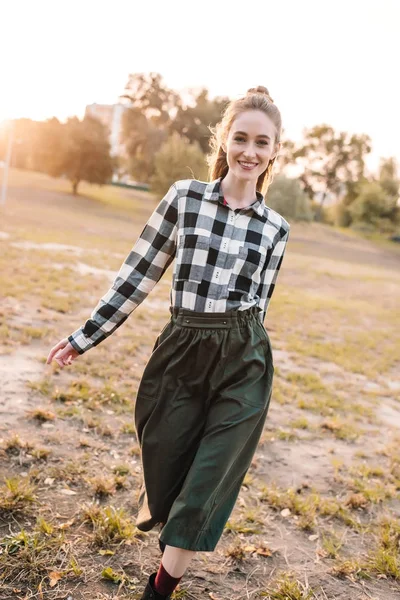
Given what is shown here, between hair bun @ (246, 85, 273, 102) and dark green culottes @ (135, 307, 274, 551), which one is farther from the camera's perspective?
hair bun @ (246, 85, 273, 102)

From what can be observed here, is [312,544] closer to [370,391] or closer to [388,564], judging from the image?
[388,564]

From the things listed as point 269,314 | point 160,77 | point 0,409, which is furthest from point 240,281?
Result: point 160,77

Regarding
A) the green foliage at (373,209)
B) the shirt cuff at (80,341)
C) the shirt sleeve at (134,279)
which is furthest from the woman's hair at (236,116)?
the green foliage at (373,209)

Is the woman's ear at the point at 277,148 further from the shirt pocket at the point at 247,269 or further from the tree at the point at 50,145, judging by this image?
the tree at the point at 50,145

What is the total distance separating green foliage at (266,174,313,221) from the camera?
4366 centimetres

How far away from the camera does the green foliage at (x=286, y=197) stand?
43.7 metres

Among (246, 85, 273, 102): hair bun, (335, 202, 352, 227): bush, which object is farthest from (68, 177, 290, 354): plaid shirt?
(335, 202, 352, 227): bush

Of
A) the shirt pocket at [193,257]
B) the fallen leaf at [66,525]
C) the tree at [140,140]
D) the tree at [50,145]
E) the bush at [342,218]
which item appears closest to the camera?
the shirt pocket at [193,257]

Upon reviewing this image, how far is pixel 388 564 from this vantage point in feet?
10.2

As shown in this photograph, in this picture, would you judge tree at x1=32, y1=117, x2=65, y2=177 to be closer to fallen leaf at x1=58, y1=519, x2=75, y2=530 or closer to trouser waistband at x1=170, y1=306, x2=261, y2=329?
fallen leaf at x1=58, y1=519, x2=75, y2=530

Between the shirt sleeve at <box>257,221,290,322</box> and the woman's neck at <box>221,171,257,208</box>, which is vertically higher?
the woman's neck at <box>221,171,257,208</box>

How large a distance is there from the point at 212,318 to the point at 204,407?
14.7 inches

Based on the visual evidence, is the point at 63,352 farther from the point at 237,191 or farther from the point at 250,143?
the point at 250,143

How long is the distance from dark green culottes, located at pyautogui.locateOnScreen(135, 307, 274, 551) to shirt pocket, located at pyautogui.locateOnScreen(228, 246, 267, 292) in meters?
0.11
